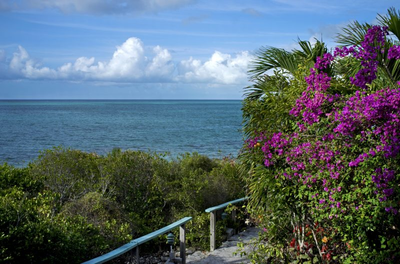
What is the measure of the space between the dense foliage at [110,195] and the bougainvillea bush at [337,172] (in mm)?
2490

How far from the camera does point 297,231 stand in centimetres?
593

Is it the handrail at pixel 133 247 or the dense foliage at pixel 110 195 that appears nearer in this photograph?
the handrail at pixel 133 247

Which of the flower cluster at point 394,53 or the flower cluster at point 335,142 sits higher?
the flower cluster at point 394,53

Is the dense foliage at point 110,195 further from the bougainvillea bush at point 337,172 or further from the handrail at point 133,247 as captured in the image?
the bougainvillea bush at point 337,172

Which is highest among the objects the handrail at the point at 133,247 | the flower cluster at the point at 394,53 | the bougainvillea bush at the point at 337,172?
the flower cluster at the point at 394,53

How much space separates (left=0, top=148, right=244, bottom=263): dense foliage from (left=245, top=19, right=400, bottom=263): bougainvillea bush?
249cm

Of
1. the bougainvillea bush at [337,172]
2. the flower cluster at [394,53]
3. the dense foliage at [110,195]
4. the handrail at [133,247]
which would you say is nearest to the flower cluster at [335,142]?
the bougainvillea bush at [337,172]

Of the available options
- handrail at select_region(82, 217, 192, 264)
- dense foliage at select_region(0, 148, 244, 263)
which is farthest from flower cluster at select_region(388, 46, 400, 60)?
dense foliage at select_region(0, 148, 244, 263)

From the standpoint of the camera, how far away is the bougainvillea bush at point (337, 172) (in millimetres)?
4633

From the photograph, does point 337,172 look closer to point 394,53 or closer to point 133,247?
point 394,53

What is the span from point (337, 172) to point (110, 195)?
5120 mm

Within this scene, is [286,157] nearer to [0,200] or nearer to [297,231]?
[297,231]

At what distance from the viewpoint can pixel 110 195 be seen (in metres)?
8.41

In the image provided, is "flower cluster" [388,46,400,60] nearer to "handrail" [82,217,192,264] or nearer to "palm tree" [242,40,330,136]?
"palm tree" [242,40,330,136]
